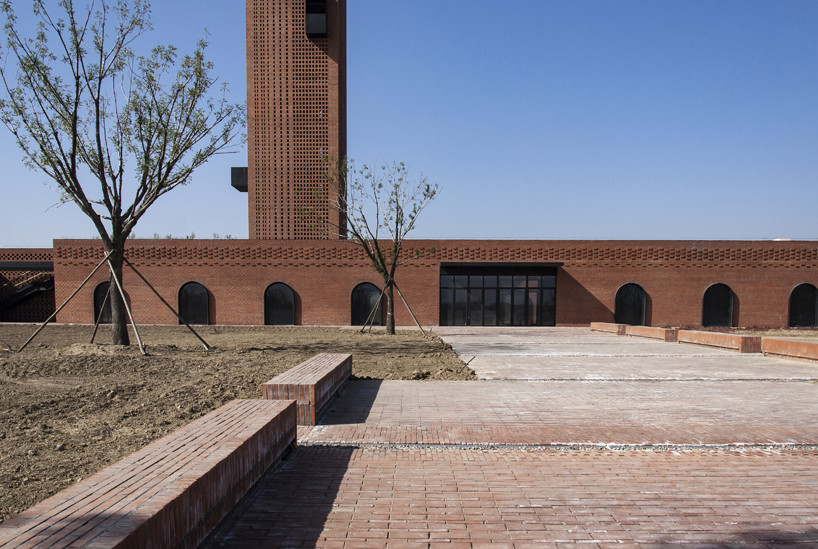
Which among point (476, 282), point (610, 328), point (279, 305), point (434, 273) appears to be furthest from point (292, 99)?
point (610, 328)

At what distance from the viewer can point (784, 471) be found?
5066 millimetres

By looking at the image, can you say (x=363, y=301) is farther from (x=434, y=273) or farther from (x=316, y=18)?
(x=316, y=18)

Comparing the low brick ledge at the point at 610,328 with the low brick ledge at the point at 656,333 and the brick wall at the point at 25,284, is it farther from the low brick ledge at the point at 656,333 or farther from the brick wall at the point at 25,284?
the brick wall at the point at 25,284

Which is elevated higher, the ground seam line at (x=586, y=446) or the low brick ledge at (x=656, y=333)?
the ground seam line at (x=586, y=446)

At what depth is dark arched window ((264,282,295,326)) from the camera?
27.5m

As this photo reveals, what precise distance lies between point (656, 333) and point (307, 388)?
16.9m

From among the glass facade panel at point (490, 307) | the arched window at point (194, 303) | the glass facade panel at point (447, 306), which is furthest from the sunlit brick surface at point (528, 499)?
the arched window at point (194, 303)

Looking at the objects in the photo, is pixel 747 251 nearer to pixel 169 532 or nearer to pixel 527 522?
pixel 527 522

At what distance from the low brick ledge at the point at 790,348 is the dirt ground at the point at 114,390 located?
8066 mm

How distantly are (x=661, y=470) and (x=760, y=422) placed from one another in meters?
2.64

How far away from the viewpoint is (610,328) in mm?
23312

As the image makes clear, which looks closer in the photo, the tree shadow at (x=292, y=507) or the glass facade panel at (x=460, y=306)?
the tree shadow at (x=292, y=507)

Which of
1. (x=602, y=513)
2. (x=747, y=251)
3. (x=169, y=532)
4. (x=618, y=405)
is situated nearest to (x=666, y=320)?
(x=747, y=251)

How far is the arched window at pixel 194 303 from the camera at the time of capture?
27406 millimetres
